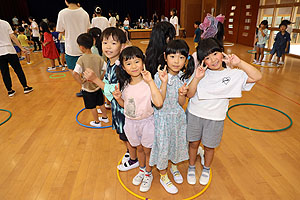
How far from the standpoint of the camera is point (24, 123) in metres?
3.53

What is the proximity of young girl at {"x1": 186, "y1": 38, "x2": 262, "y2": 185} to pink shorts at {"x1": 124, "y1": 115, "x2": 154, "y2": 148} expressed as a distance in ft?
1.35

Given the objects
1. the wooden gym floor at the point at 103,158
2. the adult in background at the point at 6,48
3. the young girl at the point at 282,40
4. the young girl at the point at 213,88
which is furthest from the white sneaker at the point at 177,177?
the young girl at the point at 282,40

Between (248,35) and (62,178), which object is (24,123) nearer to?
(62,178)

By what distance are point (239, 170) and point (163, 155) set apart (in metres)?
1.09

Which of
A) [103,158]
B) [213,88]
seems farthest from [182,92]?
[103,158]

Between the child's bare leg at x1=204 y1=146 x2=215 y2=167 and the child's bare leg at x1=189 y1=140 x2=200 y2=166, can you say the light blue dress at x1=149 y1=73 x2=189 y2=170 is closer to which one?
the child's bare leg at x1=189 y1=140 x2=200 y2=166

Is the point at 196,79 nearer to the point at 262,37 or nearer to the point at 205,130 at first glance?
the point at 205,130

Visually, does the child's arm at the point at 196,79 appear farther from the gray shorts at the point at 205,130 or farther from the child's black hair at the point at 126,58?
the child's black hair at the point at 126,58

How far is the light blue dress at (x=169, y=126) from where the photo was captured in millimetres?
1783

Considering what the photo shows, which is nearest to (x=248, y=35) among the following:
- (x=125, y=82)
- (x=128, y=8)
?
(x=125, y=82)

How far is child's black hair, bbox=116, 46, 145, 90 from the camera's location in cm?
165

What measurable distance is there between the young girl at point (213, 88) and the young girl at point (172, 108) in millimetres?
107

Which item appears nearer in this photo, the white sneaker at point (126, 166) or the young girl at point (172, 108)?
the young girl at point (172, 108)

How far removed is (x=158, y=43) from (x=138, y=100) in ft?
1.88
